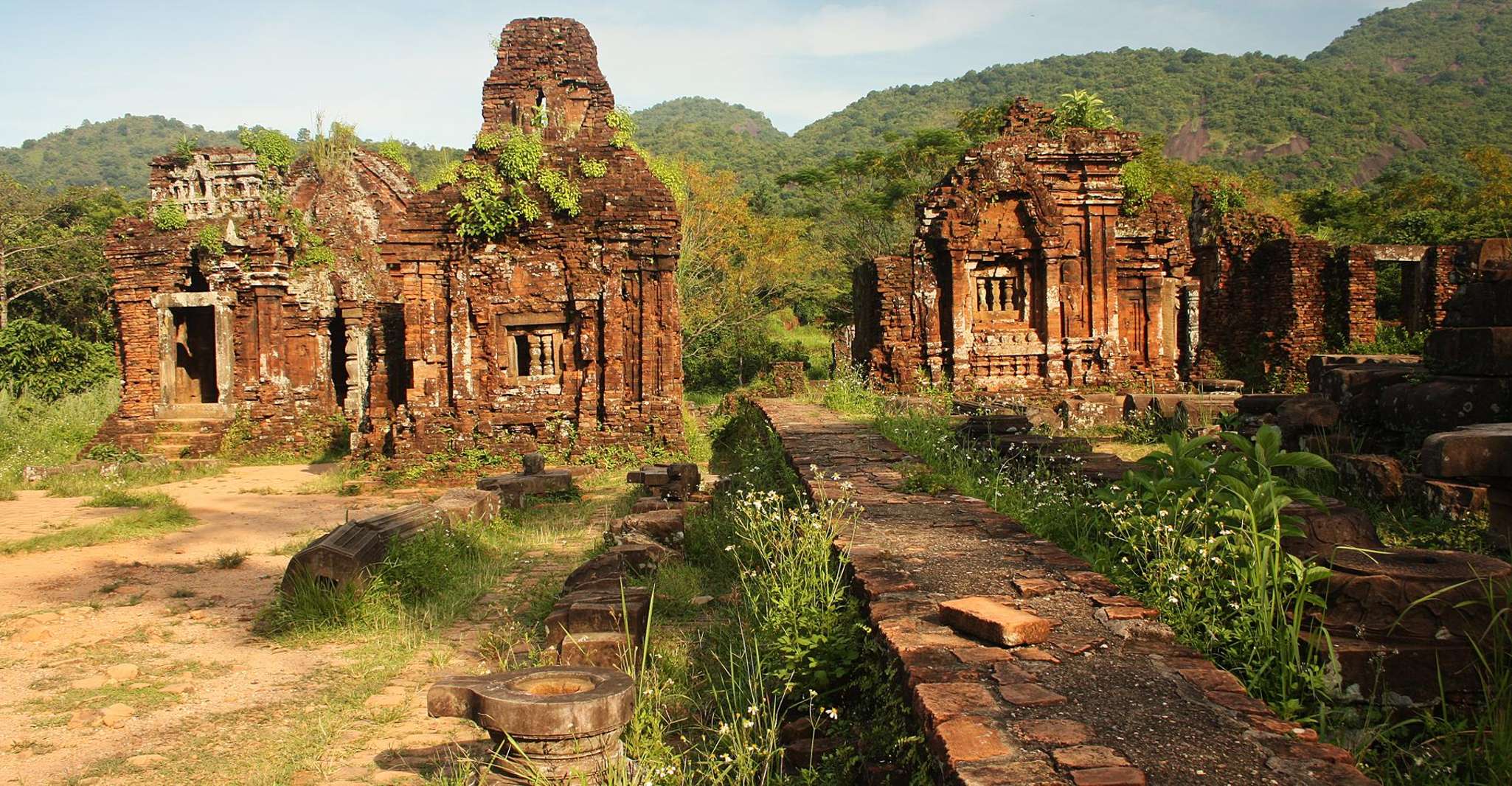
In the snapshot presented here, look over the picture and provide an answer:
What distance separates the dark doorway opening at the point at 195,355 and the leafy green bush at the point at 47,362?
471 cm

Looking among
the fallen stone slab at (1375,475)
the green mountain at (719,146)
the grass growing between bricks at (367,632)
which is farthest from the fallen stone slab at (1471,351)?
the green mountain at (719,146)

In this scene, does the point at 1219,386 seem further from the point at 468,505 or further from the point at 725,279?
the point at 725,279

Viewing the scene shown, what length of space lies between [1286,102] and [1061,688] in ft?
233

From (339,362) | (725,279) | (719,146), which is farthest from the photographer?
(719,146)

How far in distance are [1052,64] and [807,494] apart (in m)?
96.5

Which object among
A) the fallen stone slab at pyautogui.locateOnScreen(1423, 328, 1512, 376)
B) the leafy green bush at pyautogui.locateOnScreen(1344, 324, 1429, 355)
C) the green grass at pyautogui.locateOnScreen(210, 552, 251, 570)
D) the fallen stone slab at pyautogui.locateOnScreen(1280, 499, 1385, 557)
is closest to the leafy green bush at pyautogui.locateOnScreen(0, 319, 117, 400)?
the green grass at pyautogui.locateOnScreen(210, 552, 251, 570)

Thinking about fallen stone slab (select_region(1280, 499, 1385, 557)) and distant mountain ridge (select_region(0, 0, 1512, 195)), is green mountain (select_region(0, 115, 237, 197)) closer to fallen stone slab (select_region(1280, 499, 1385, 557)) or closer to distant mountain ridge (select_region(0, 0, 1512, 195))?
distant mountain ridge (select_region(0, 0, 1512, 195))

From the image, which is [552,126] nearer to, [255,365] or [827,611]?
[255,365]

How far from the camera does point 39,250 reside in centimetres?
2631

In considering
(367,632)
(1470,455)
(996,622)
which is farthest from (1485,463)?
(367,632)

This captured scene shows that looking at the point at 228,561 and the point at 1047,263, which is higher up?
the point at 1047,263

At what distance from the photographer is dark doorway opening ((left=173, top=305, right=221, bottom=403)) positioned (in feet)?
58.8

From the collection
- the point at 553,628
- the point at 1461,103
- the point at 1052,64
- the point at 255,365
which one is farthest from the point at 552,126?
the point at 1052,64

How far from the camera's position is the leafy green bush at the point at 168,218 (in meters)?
17.3
